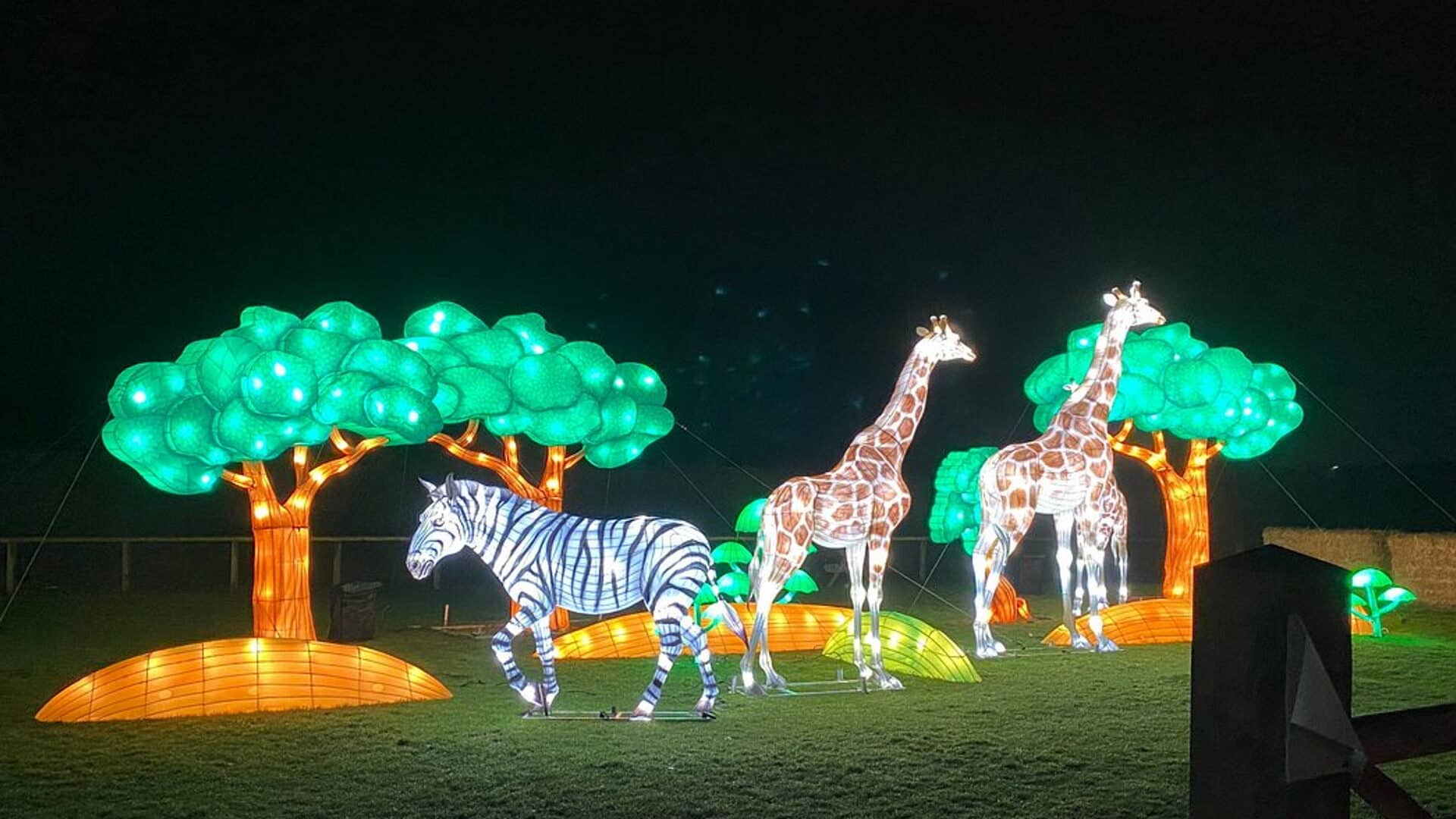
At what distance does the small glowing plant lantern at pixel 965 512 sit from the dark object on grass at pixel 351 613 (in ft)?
22.3

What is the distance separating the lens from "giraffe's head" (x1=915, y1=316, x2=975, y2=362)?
11.2 meters

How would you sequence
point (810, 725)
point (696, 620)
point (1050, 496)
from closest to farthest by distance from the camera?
point (810, 725), point (696, 620), point (1050, 496)

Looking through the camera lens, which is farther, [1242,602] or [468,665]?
[468,665]

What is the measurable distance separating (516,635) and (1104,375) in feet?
23.8

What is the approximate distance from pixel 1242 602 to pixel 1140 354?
14914 millimetres

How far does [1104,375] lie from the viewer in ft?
41.9

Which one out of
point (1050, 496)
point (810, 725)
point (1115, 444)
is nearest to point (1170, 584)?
point (1115, 444)

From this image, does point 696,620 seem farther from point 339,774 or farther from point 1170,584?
point 1170,584

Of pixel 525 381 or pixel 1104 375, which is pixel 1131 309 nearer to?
pixel 1104 375

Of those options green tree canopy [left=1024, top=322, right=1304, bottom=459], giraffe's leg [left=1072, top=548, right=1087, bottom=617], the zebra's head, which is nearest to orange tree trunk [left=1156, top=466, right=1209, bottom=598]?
green tree canopy [left=1024, top=322, right=1304, bottom=459]

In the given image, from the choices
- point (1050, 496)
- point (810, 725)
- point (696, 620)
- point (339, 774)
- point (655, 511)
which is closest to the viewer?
point (339, 774)

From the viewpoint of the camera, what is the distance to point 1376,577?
13.1 meters

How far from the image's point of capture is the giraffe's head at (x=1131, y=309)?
12789mm

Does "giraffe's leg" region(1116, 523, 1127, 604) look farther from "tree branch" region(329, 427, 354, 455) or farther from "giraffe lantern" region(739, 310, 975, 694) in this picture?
"tree branch" region(329, 427, 354, 455)
